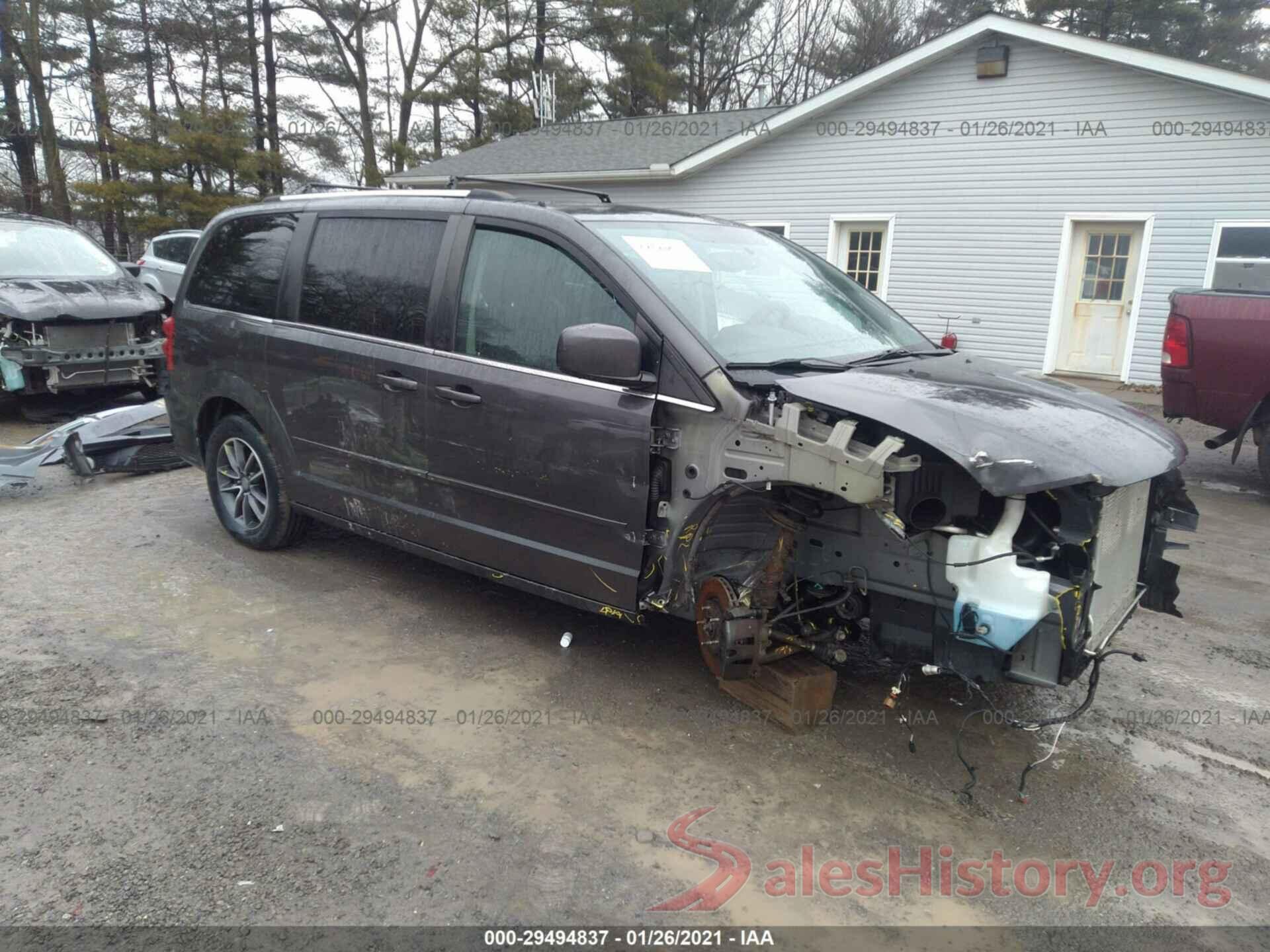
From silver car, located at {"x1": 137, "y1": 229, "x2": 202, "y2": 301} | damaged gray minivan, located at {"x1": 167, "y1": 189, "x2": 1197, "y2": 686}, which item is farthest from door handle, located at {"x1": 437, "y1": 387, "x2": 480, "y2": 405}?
silver car, located at {"x1": 137, "y1": 229, "x2": 202, "y2": 301}

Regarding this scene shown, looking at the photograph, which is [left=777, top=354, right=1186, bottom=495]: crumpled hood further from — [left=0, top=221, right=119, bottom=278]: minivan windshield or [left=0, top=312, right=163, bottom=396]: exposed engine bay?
[left=0, top=221, right=119, bottom=278]: minivan windshield

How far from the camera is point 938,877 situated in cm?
266

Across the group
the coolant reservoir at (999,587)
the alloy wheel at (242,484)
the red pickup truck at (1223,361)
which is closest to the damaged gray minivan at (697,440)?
the coolant reservoir at (999,587)

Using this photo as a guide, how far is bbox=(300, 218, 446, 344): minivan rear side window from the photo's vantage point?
4.10 metres

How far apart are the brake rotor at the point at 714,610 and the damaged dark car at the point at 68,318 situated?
6986mm

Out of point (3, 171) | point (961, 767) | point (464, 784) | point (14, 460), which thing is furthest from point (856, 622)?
point (3, 171)

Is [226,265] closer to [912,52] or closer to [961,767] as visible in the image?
[961,767]

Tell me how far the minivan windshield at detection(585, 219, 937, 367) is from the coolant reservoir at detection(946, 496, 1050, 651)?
92 cm

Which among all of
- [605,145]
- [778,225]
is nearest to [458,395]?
[778,225]

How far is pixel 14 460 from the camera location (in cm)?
611

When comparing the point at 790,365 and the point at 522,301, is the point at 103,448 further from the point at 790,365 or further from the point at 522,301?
the point at 790,365

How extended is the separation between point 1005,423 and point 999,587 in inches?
20.6

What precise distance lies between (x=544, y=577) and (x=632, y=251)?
1.40m

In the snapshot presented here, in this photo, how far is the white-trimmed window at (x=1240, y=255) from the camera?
37.8 feet
